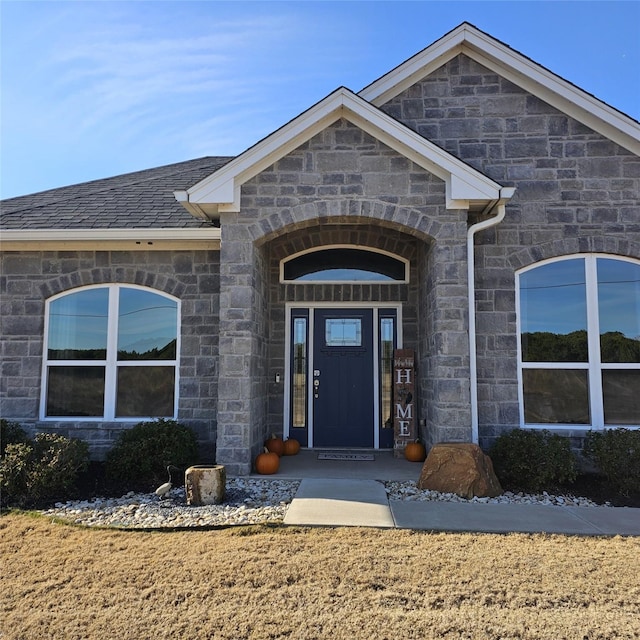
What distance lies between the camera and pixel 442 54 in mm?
7883

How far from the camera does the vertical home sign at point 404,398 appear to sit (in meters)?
8.03

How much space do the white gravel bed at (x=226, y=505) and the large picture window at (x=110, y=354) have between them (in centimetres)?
199

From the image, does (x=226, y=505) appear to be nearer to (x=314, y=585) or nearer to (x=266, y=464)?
(x=266, y=464)

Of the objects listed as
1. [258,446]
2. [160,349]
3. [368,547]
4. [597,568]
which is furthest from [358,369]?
[597,568]

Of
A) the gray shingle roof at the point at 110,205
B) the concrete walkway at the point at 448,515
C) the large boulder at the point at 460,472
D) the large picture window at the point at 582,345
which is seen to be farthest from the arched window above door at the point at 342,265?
the concrete walkway at the point at 448,515

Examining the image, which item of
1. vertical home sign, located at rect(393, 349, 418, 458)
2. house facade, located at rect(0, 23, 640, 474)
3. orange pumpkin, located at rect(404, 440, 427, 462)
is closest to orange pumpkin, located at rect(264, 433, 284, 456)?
house facade, located at rect(0, 23, 640, 474)

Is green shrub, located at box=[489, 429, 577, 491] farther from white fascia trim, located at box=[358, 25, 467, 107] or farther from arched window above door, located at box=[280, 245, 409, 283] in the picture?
white fascia trim, located at box=[358, 25, 467, 107]

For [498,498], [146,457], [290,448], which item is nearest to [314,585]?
[498,498]

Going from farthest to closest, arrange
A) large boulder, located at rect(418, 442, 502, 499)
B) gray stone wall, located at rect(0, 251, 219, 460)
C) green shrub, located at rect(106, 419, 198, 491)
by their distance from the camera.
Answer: gray stone wall, located at rect(0, 251, 219, 460), green shrub, located at rect(106, 419, 198, 491), large boulder, located at rect(418, 442, 502, 499)

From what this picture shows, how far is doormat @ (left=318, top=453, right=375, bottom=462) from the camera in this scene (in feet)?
25.5

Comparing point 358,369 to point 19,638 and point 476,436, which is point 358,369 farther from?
point 19,638

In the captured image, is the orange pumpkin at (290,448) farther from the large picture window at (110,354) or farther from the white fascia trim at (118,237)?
the white fascia trim at (118,237)

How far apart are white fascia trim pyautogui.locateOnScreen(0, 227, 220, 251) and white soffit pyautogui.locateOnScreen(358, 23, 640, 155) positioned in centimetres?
338

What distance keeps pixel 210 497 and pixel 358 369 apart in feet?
12.2
